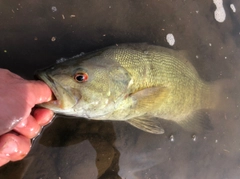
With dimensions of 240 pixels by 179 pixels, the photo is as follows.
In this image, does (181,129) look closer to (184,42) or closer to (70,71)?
(184,42)

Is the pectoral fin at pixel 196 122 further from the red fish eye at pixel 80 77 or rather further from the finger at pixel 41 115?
the finger at pixel 41 115

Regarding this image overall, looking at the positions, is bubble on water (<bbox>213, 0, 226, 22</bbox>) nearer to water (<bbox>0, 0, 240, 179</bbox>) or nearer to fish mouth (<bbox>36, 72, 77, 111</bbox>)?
water (<bbox>0, 0, 240, 179</bbox>)

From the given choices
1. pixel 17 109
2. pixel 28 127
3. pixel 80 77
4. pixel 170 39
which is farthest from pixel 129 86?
pixel 170 39

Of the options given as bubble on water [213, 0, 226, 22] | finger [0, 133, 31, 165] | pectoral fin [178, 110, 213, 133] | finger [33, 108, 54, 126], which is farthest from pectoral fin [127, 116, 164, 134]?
bubble on water [213, 0, 226, 22]

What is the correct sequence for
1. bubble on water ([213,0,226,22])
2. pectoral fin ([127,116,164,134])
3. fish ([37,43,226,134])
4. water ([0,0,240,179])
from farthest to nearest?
1. bubble on water ([213,0,226,22])
2. pectoral fin ([127,116,164,134])
3. water ([0,0,240,179])
4. fish ([37,43,226,134])

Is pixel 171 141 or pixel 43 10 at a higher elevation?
pixel 43 10

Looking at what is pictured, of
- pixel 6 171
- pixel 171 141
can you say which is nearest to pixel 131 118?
pixel 171 141
